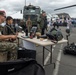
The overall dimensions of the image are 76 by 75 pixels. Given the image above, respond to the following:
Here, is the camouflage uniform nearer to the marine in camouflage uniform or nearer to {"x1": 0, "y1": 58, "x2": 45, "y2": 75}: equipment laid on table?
the marine in camouflage uniform

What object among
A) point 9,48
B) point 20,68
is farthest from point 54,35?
point 20,68

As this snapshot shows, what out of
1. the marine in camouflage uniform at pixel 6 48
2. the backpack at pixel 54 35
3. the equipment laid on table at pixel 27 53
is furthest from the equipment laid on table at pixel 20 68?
the backpack at pixel 54 35

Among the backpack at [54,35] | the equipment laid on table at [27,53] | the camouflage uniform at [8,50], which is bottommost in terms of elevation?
the equipment laid on table at [27,53]

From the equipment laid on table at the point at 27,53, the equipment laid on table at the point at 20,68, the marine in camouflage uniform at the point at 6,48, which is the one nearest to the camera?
the equipment laid on table at the point at 20,68

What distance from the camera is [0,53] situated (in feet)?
13.4

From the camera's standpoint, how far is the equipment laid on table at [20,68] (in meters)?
2.43

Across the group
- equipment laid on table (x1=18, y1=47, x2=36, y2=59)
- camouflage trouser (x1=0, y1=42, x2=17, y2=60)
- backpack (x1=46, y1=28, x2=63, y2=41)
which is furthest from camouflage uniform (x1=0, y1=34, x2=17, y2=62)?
backpack (x1=46, y1=28, x2=63, y2=41)

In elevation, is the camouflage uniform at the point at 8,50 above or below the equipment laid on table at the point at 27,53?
above

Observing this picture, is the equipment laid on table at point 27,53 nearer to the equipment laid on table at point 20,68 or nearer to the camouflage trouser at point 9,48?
the camouflage trouser at point 9,48

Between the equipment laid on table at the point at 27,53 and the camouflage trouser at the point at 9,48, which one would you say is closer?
the camouflage trouser at the point at 9,48

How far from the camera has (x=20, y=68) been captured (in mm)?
2506

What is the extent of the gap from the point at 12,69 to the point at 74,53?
450cm

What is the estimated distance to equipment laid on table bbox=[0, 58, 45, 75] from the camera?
2.43m

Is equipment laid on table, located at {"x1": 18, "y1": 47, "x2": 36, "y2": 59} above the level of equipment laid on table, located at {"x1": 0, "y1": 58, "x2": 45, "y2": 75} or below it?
below
